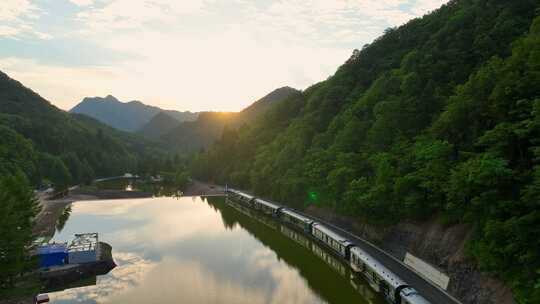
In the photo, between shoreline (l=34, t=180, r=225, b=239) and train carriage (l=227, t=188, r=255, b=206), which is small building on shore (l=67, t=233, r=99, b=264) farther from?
train carriage (l=227, t=188, r=255, b=206)

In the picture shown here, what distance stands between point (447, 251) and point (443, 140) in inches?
748

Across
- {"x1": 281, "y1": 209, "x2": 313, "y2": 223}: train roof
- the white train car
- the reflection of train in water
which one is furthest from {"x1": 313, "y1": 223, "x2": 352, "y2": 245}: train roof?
{"x1": 281, "y1": 209, "x2": 313, "y2": 223}: train roof

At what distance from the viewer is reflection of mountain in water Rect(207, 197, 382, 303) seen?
5331cm

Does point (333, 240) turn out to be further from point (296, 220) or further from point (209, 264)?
point (296, 220)

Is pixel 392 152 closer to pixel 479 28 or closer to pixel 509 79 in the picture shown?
pixel 509 79

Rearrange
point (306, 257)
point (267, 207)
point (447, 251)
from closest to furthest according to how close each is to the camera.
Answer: point (447, 251)
point (306, 257)
point (267, 207)

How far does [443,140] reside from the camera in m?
60.6

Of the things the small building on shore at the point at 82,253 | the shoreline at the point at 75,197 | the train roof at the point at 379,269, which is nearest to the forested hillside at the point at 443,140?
the train roof at the point at 379,269

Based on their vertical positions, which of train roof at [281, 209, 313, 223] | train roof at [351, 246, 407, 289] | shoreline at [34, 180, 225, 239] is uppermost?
train roof at [281, 209, 313, 223]

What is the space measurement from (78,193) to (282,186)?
9763 centimetres

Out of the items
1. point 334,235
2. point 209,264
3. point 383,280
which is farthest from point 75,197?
point 383,280

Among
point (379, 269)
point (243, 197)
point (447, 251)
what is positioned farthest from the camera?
point (243, 197)

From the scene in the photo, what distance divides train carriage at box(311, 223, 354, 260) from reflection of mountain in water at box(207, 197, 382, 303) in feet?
5.61

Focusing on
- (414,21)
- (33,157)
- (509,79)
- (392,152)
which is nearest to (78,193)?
(33,157)
